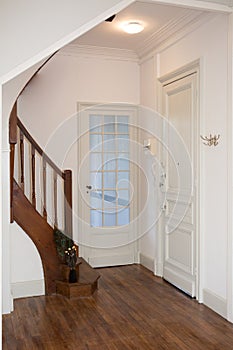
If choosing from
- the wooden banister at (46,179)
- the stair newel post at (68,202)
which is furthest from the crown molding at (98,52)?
the stair newel post at (68,202)

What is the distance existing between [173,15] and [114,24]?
2.12ft

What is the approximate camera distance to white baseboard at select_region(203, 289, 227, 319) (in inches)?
135

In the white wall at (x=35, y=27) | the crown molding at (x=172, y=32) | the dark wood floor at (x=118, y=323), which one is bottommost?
the dark wood floor at (x=118, y=323)

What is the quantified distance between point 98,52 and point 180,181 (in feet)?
6.94

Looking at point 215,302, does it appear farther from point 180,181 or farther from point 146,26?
point 146,26

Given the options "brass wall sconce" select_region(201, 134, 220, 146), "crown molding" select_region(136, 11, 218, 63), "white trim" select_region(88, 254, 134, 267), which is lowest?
"white trim" select_region(88, 254, 134, 267)

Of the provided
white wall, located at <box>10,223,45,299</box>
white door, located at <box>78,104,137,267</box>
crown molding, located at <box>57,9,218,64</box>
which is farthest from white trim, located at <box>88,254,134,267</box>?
crown molding, located at <box>57,9,218,64</box>

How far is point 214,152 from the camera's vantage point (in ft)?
11.8

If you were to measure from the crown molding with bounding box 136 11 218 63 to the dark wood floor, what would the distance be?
280 cm

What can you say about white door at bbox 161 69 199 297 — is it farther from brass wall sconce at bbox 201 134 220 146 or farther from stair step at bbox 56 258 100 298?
stair step at bbox 56 258 100 298

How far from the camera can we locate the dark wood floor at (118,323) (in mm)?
2934

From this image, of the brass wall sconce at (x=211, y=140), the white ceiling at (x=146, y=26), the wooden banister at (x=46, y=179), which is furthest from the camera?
the wooden banister at (x=46, y=179)

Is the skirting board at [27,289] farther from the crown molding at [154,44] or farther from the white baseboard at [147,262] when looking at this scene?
the crown molding at [154,44]

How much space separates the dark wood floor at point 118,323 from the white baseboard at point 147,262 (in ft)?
2.16
